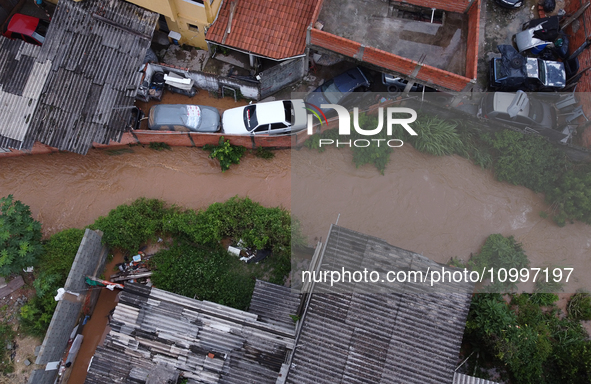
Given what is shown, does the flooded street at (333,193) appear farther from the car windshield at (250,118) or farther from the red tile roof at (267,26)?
the red tile roof at (267,26)

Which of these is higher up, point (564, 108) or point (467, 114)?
point (564, 108)

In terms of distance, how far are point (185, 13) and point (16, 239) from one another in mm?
9614

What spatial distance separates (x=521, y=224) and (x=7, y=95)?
1889cm

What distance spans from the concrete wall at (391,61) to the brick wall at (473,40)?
249mm

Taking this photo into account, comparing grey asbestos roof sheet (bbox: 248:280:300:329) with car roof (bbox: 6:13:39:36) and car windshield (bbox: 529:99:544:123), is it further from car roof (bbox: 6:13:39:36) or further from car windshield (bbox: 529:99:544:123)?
car roof (bbox: 6:13:39:36)

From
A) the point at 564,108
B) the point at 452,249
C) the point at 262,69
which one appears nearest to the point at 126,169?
the point at 262,69

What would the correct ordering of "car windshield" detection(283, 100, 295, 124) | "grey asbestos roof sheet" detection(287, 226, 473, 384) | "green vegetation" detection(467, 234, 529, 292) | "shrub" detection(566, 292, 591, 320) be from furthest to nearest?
"car windshield" detection(283, 100, 295, 124)
"green vegetation" detection(467, 234, 529, 292)
"shrub" detection(566, 292, 591, 320)
"grey asbestos roof sheet" detection(287, 226, 473, 384)

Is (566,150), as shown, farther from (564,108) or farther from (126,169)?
(126,169)

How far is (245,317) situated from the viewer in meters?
11.8

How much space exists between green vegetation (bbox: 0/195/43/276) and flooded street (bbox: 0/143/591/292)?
3.91 feet

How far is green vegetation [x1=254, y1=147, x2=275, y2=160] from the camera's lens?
49.6 feet

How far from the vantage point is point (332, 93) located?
1532 centimetres

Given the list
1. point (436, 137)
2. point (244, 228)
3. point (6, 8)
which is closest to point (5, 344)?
point (244, 228)

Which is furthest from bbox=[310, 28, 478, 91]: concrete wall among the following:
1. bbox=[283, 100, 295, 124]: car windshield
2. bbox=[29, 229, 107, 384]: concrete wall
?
bbox=[29, 229, 107, 384]: concrete wall
